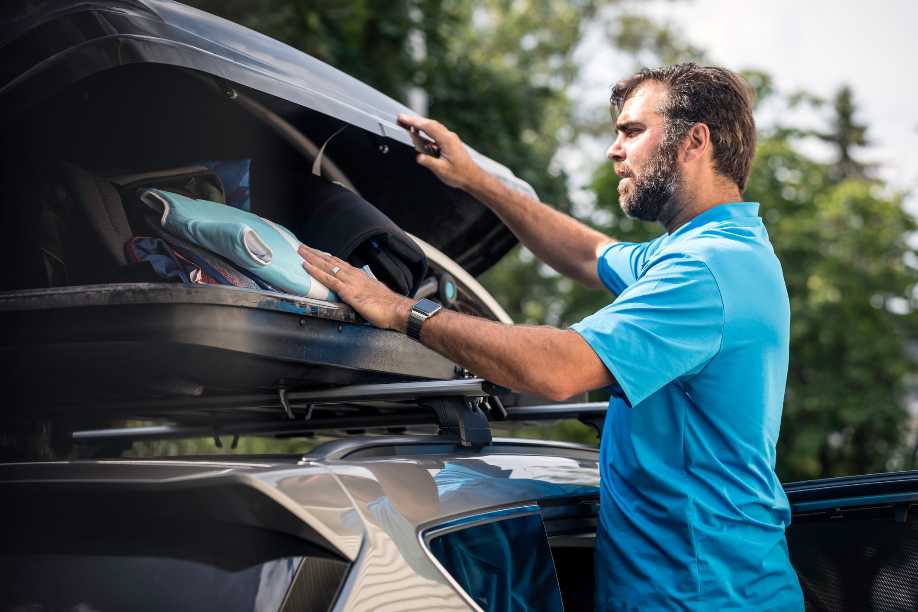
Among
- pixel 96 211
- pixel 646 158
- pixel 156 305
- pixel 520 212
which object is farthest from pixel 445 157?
pixel 156 305

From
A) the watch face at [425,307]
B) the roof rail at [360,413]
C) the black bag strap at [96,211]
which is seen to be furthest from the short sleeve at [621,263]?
the black bag strap at [96,211]

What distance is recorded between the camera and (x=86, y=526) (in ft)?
5.52

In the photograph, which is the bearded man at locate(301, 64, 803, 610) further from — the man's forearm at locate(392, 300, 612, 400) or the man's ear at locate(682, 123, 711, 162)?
the man's ear at locate(682, 123, 711, 162)

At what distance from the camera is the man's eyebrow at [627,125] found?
298cm

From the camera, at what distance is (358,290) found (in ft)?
7.43

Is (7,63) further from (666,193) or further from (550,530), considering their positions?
(666,193)

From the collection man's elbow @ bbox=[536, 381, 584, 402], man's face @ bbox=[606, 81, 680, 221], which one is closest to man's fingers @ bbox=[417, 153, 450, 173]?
man's face @ bbox=[606, 81, 680, 221]

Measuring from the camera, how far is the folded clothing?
2.08 metres

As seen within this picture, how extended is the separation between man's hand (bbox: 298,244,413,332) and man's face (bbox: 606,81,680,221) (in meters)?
0.95

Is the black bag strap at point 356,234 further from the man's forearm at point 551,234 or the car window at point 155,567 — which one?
the car window at point 155,567

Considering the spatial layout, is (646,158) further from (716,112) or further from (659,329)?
(659,329)

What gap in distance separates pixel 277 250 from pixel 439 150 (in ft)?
2.94

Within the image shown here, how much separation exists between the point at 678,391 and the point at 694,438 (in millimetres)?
121

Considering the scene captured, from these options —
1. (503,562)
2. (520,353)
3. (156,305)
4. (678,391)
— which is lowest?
(503,562)
